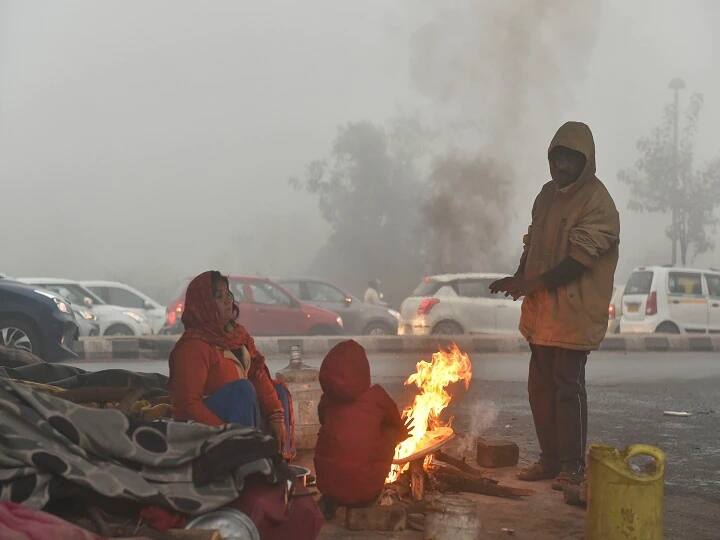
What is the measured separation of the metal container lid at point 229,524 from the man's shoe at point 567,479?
2418 mm

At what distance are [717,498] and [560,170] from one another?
2.07m

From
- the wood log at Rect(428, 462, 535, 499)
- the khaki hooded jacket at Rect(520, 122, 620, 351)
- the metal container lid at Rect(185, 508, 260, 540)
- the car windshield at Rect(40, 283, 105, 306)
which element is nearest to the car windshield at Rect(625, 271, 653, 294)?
the car windshield at Rect(40, 283, 105, 306)

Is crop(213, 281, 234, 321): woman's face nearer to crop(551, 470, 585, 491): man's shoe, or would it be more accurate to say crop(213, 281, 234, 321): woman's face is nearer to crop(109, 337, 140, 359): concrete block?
crop(551, 470, 585, 491): man's shoe

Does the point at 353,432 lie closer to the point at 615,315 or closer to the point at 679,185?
the point at 615,315

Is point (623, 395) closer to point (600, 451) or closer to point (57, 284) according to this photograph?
point (600, 451)

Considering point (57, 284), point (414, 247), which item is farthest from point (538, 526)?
point (414, 247)

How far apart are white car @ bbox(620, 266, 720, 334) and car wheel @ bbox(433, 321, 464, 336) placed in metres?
4.01

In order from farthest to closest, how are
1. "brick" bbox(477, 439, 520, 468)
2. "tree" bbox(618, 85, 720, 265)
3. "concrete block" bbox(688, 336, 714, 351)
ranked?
"tree" bbox(618, 85, 720, 265) < "concrete block" bbox(688, 336, 714, 351) < "brick" bbox(477, 439, 520, 468)

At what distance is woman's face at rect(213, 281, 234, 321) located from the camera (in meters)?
5.05

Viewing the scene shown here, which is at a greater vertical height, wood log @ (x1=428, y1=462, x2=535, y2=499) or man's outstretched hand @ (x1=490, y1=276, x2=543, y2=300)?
man's outstretched hand @ (x1=490, y1=276, x2=543, y2=300)

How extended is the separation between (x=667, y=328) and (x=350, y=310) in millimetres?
6390

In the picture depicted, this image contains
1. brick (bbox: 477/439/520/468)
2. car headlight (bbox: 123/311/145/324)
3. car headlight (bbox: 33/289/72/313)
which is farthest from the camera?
car headlight (bbox: 123/311/145/324)

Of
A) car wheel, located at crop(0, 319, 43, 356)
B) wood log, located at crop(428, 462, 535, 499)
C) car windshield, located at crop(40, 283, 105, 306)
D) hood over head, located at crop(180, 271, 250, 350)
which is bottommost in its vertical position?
car windshield, located at crop(40, 283, 105, 306)

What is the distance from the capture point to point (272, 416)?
5160 millimetres
